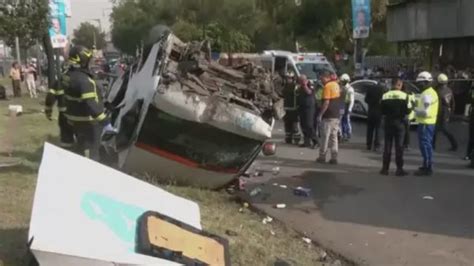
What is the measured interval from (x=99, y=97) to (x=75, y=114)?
40 cm

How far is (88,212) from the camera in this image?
4723 millimetres

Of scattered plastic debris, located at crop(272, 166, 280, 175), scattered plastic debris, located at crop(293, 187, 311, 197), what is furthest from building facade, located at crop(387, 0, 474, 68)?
scattered plastic debris, located at crop(293, 187, 311, 197)

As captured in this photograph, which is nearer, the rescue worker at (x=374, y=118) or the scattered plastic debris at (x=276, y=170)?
the scattered plastic debris at (x=276, y=170)

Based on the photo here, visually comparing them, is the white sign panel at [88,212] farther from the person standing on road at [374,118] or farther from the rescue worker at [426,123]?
the person standing on road at [374,118]

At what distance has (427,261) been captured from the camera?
6.77 meters

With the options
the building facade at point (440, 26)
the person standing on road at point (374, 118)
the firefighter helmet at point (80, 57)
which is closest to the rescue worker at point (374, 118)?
the person standing on road at point (374, 118)

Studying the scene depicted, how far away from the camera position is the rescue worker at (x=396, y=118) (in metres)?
11.5

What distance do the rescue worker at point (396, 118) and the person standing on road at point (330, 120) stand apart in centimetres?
147

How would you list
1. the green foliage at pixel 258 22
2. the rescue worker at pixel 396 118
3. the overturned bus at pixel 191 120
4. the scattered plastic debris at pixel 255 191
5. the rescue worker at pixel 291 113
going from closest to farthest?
the overturned bus at pixel 191 120, the scattered plastic debris at pixel 255 191, the rescue worker at pixel 396 118, the rescue worker at pixel 291 113, the green foliage at pixel 258 22

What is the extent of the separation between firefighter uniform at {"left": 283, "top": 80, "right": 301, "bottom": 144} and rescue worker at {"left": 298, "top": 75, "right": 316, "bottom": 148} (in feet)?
0.90

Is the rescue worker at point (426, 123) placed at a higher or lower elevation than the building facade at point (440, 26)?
lower

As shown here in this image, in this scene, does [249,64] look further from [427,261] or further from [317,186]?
[427,261]

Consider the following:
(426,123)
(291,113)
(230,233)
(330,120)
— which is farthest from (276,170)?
(230,233)

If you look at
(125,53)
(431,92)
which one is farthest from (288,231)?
(125,53)
